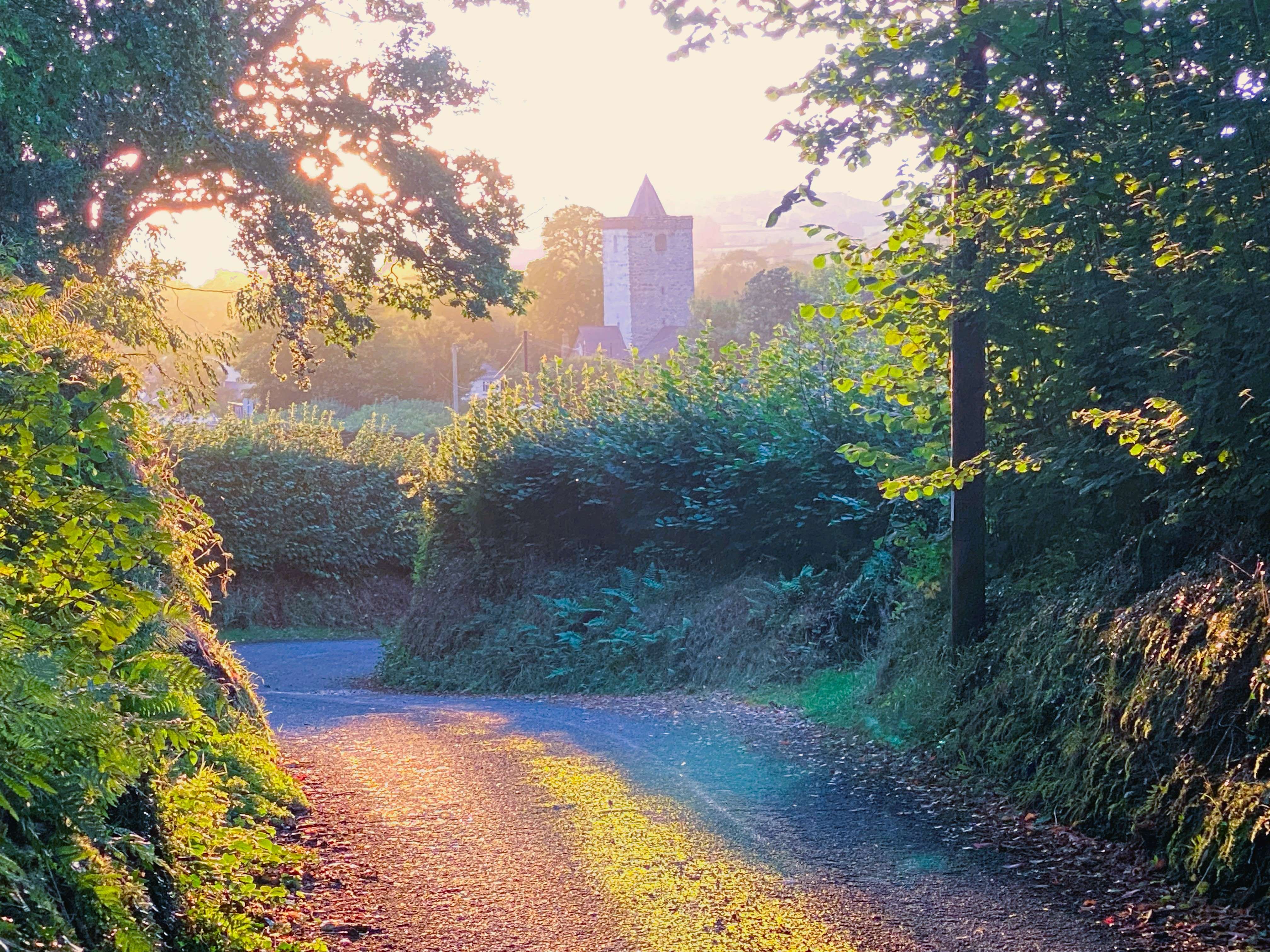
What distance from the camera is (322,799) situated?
9.19m

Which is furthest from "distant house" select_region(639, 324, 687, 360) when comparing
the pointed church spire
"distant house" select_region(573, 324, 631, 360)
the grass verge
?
the grass verge

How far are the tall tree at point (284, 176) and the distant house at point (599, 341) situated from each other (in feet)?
244

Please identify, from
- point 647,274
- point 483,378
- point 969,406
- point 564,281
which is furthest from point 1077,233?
point 647,274

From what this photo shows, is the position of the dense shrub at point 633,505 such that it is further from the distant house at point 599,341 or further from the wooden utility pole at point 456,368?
the distant house at point 599,341

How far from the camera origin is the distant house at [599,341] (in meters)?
101

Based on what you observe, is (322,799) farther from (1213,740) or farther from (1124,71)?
(1124,71)

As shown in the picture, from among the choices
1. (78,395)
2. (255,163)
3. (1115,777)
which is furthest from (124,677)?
(255,163)

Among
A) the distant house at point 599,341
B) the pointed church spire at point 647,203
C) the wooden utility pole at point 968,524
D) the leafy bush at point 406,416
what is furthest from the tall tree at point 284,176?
the pointed church spire at point 647,203

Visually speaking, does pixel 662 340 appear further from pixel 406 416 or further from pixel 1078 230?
pixel 1078 230

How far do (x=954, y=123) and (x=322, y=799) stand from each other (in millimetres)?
6905

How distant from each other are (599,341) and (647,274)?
11.0 metres

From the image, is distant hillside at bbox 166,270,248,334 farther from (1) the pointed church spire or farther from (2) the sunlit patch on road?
(1) the pointed church spire

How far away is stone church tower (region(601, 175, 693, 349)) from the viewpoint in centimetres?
11056

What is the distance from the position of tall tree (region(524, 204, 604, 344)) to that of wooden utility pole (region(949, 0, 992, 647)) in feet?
320
